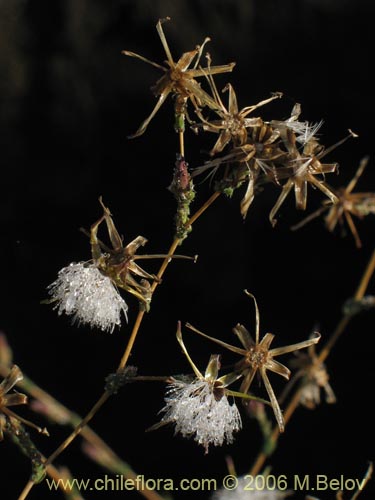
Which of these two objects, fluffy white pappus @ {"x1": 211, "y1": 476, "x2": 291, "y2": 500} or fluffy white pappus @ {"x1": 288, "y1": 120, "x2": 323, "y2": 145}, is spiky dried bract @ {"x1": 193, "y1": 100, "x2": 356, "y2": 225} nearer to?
fluffy white pappus @ {"x1": 288, "y1": 120, "x2": 323, "y2": 145}

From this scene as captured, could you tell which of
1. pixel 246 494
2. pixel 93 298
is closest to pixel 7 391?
pixel 93 298

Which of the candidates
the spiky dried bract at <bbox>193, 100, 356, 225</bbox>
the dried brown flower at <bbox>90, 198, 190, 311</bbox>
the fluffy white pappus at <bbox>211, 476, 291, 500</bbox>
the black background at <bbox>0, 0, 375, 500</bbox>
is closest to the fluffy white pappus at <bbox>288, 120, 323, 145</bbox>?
the spiky dried bract at <bbox>193, 100, 356, 225</bbox>

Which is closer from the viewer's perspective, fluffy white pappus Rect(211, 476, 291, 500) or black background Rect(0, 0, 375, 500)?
fluffy white pappus Rect(211, 476, 291, 500)

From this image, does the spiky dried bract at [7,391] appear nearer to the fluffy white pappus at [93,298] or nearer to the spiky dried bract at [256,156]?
the fluffy white pappus at [93,298]

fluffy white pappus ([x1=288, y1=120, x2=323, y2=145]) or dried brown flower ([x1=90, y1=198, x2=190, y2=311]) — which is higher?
fluffy white pappus ([x1=288, y1=120, x2=323, y2=145])

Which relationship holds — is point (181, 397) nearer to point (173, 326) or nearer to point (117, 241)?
point (117, 241)

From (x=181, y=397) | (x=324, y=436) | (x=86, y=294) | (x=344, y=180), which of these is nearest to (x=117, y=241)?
(x=86, y=294)

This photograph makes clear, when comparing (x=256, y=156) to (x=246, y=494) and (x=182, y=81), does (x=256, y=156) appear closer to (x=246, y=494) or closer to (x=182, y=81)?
(x=182, y=81)

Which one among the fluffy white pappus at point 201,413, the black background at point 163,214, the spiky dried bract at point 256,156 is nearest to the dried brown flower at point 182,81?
the spiky dried bract at point 256,156
